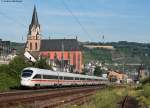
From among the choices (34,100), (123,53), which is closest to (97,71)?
(123,53)

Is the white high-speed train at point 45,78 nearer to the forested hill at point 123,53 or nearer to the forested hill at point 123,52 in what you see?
the forested hill at point 123,53

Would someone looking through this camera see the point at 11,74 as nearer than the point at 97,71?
Yes

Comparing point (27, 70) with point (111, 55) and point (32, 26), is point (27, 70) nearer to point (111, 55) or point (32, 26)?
point (111, 55)

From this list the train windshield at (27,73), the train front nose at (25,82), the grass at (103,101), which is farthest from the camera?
the train windshield at (27,73)

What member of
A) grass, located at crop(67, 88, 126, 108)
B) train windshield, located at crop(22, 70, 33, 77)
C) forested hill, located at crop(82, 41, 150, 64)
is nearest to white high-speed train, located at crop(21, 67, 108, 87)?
train windshield, located at crop(22, 70, 33, 77)

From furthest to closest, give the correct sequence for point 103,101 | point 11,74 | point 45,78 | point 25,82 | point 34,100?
point 11,74, point 45,78, point 25,82, point 34,100, point 103,101

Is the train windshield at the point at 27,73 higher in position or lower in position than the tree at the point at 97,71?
lower

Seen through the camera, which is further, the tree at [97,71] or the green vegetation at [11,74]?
the tree at [97,71]

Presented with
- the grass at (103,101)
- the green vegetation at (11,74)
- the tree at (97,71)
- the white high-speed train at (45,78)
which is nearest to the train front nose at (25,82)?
the white high-speed train at (45,78)

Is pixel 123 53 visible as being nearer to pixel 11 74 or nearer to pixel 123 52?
pixel 123 52

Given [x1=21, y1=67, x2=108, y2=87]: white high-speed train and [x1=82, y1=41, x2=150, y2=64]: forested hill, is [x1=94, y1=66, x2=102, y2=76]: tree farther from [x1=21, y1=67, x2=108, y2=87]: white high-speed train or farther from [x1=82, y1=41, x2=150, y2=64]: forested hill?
[x1=21, y1=67, x2=108, y2=87]: white high-speed train

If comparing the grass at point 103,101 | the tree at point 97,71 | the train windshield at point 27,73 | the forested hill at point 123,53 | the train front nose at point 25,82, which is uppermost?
the forested hill at point 123,53

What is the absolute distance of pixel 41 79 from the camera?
204 feet

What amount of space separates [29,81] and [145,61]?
6809 cm
